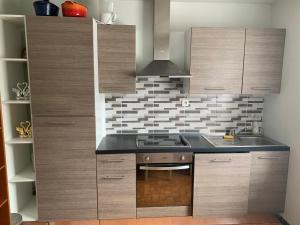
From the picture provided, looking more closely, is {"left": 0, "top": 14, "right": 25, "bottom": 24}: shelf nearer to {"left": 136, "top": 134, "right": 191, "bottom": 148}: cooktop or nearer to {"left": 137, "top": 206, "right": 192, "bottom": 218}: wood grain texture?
{"left": 136, "top": 134, "right": 191, "bottom": 148}: cooktop

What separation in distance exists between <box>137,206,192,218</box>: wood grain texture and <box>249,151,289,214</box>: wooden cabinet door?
2.27ft

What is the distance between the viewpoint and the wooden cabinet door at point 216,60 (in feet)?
7.69

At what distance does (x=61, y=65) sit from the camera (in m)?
2.06

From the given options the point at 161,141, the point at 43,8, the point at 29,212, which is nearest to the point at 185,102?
the point at 161,141

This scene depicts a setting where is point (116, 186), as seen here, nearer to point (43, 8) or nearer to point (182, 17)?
point (43, 8)

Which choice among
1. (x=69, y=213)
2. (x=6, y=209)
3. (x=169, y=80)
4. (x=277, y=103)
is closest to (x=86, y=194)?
(x=69, y=213)

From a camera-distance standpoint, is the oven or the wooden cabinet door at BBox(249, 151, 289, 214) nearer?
the oven

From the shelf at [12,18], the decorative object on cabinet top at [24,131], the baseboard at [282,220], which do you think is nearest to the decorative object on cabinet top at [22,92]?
the decorative object on cabinet top at [24,131]

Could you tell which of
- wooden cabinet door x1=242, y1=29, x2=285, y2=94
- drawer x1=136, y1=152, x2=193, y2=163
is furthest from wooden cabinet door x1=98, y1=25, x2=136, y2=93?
wooden cabinet door x1=242, y1=29, x2=285, y2=94

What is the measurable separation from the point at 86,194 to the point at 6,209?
68 centimetres

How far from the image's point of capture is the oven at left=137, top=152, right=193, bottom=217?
2.22m

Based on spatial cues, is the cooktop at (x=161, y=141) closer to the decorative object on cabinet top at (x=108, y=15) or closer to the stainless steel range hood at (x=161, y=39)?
the stainless steel range hood at (x=161, y=39)

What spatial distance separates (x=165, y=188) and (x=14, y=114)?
→ 67.5 inches

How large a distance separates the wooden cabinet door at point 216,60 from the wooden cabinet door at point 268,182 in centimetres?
76
